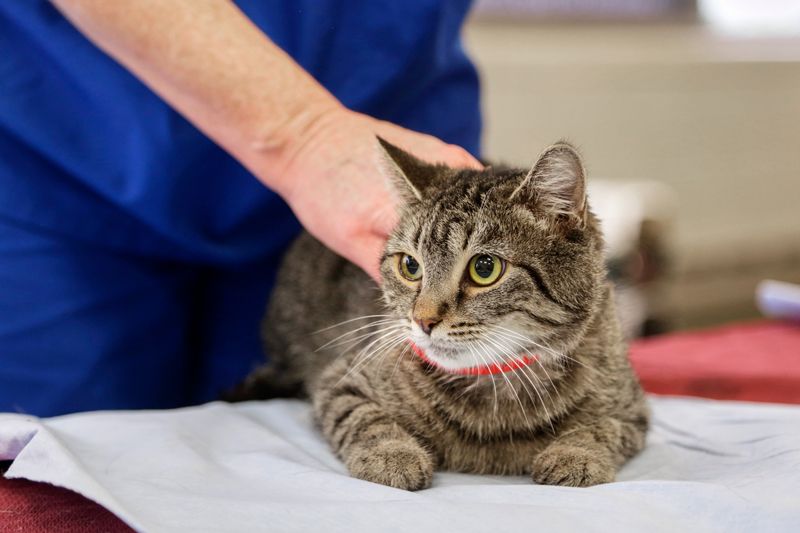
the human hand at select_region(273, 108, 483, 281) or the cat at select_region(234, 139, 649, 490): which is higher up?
the human hand at select_region(273, 108, 483, 281)

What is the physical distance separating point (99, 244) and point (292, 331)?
1.36 ft

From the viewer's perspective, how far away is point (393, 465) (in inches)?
40.8

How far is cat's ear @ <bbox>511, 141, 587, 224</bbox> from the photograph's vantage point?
3.56 feet

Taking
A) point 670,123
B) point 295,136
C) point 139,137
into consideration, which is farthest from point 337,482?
point 670,123

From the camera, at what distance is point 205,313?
1.82m

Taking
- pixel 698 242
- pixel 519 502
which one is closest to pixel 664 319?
pixel 698 242

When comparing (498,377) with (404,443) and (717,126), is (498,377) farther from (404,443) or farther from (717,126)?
(717,126)

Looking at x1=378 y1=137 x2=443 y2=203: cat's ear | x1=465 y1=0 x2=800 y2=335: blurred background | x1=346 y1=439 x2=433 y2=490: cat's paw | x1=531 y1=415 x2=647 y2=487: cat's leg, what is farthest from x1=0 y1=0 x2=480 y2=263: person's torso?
x1=465 y1=0 x2=800 y2=335: blurred background

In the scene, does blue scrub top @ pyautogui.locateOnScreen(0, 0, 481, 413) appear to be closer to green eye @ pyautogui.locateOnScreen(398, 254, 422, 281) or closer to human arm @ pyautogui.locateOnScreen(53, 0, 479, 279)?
human arm @ pyautogui.locateOnScreen(53, 0, 479, 279)

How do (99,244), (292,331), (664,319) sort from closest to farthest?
(99,244) < (292,331) < (664,319)

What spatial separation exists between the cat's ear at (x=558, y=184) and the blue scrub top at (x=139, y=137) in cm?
60

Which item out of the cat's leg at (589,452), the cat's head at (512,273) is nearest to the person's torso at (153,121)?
the cat's head at (512,273)

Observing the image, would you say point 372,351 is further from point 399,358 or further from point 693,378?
point 693,378

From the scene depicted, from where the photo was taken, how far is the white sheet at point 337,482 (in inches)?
33.8
